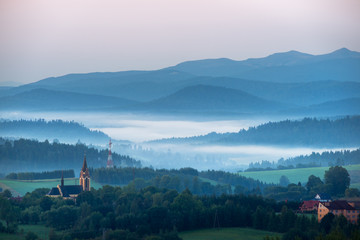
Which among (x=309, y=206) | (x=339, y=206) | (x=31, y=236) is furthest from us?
(x=309, y=206)

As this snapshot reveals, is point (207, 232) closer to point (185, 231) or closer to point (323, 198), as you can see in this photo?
point (185, 231)

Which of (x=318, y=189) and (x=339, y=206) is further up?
(x=318, y=189)

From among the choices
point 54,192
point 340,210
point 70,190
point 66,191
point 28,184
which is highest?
point 28,184

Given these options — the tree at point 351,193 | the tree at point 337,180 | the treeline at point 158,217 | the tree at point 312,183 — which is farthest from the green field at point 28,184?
the tree at point 351,193

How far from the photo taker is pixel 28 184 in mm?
183250

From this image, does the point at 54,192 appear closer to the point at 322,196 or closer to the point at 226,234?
the point at 322,196

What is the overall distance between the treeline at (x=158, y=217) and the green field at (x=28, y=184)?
123 ft

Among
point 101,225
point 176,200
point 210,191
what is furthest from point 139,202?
point 210,191

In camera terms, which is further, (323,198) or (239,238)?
(323,198)

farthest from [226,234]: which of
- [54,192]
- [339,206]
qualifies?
[54,192]

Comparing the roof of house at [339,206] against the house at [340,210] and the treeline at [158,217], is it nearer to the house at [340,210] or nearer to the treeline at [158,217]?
the house at [340,210]

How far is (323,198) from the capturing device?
479 ft

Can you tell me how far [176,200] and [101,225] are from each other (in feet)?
57.2

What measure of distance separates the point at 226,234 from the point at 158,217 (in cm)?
1150
